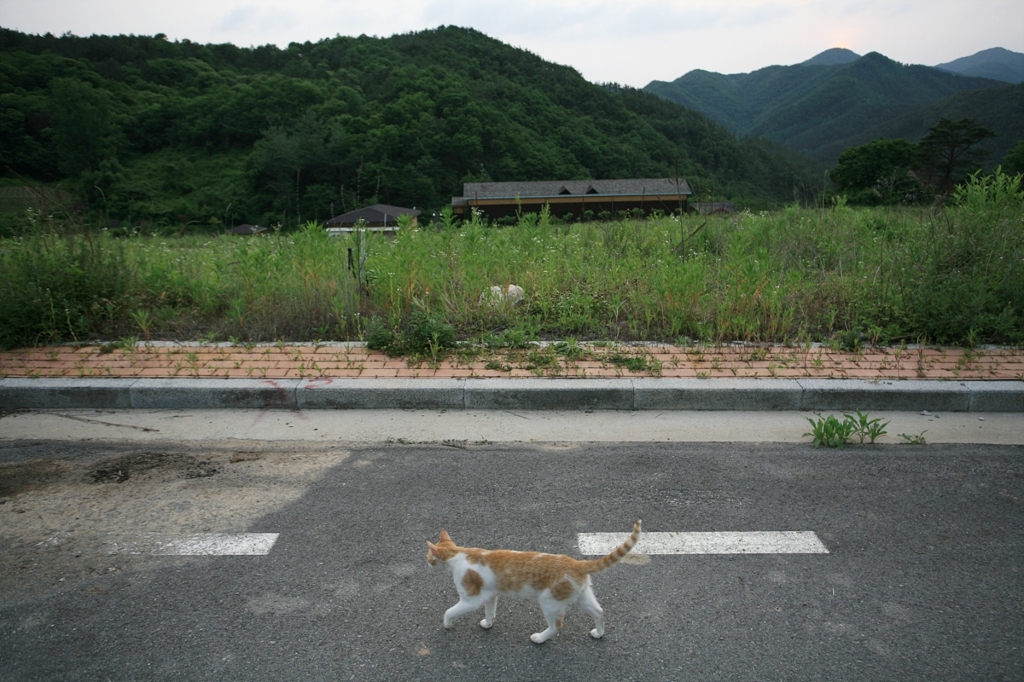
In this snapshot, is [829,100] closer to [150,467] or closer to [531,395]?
[531,395]

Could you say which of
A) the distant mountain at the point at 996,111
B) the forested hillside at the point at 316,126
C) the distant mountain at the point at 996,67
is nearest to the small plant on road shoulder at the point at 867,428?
the forested hillside at the point at 316,126

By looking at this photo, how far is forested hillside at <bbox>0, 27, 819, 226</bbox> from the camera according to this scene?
3195 cm

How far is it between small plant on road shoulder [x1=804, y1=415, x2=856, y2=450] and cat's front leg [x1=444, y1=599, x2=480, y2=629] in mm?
2869

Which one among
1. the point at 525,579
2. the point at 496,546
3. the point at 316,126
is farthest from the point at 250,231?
the point at 316,126

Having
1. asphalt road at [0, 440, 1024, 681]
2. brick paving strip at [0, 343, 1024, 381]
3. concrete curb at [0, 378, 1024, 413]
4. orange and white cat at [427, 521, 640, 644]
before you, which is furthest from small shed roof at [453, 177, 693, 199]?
orange and white cat at [427, 521, 640, 644]

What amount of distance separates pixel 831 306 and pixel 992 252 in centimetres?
186

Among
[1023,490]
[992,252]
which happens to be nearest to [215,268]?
[1023,490]

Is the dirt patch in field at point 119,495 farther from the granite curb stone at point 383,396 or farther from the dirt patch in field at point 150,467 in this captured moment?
the granite curb stone at point 383,396

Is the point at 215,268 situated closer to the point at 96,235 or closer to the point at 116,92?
the point at 96,235

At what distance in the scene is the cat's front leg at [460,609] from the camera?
2.52m

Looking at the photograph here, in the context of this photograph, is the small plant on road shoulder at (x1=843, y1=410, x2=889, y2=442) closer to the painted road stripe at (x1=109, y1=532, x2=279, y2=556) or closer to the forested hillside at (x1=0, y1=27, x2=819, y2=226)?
the painted road stripe at (x1=109, y1=532, x2=279, y2=556)

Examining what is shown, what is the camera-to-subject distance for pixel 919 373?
17.3 feet

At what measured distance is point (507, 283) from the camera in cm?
748

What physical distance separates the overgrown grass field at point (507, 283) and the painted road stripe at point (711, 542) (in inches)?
113
